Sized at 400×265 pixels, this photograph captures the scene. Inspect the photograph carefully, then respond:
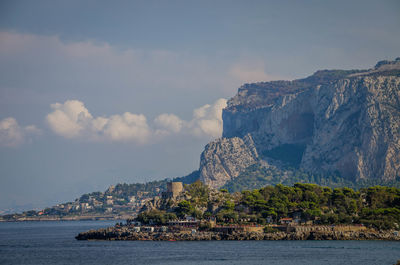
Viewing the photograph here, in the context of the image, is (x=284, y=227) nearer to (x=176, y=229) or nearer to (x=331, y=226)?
(x=331, y=226)

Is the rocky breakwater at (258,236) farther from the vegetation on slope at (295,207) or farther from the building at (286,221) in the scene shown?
the building at (286,221)

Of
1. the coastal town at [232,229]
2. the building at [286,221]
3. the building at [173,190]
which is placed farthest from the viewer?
the building at [173,190]

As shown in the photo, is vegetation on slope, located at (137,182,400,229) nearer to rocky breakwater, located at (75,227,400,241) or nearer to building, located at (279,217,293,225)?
building, located at (279,217,293,225)

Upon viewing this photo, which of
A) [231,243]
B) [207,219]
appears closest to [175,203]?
[207,219]

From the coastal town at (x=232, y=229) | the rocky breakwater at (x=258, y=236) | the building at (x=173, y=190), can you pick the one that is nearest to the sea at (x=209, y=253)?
the rocky breakwater at (x=258, y=236)

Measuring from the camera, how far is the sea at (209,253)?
82250 mm

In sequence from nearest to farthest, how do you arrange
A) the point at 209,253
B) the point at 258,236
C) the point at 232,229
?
the point at 209,253
the point at 258,236
the point at 232,229

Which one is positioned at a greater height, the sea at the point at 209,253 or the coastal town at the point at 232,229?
the coastal town at the point at 232,229

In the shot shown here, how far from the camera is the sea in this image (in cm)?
8225

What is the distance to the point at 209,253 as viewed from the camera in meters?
90.1

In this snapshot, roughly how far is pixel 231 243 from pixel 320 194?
3810 centimetres

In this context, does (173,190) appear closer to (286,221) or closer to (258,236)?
(286,221)

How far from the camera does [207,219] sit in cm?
12800

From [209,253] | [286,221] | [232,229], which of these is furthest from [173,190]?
[209,253]
